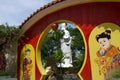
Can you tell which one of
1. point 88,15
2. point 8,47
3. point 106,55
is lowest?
point 106,55

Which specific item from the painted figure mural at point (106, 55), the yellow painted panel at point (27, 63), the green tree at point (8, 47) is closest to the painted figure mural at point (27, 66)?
the yellow painted panel at point (27, 63)

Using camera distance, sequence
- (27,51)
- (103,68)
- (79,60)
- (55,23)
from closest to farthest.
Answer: (103,68) < (55,23) < (27,51) < (79,60)

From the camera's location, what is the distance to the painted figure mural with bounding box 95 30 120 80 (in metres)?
12.5

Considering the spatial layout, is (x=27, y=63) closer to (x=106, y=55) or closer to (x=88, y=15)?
(x=88, y=15)

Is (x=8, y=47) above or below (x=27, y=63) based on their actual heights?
above

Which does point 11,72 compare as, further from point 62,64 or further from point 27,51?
point 62,64

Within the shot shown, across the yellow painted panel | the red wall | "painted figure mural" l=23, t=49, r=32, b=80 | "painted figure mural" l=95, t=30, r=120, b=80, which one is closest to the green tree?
the yellow painted panel

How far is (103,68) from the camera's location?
12.6 m

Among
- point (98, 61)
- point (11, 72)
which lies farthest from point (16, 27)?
point (98, 61)

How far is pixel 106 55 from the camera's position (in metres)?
12.7

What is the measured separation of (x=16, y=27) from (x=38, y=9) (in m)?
1.84

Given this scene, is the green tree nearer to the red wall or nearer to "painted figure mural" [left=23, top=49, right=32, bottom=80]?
"painted figure mural" [left=23, top=49, right=32, bottom=80]

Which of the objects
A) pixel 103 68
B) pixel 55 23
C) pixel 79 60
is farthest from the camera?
pixel 79 60

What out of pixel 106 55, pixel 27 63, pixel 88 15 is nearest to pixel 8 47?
pixel 27 63
